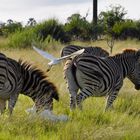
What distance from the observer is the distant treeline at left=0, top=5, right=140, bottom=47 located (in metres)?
32.2

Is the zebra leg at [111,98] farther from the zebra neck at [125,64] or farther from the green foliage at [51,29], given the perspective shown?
the green foliage at [51,29]

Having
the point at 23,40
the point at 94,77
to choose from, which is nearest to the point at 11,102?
the point at 94,77

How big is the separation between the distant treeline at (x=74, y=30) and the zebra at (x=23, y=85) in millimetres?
19025

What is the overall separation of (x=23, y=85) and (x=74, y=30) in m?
31.0

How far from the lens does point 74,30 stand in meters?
41.3

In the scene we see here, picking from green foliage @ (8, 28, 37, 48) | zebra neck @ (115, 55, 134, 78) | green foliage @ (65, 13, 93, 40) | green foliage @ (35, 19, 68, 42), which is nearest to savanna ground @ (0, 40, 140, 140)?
zebra neck @ (115, 55, 134, 78)

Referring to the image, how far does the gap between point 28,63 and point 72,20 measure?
31.1 meters

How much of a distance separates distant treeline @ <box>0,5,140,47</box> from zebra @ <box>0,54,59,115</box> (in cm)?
1903

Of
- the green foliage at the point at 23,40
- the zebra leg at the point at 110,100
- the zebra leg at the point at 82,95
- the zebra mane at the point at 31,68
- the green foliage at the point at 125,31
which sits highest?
the zebra mane at the point at 31,68

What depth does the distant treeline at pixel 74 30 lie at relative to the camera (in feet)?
106

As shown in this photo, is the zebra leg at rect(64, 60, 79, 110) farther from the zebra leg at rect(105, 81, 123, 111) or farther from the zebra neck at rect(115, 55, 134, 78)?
the zebra neck at rect(115, 55, 134, 78)

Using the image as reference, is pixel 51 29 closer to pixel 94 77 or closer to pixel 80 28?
pixel 80 28

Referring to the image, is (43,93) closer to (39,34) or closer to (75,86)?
(75,86)

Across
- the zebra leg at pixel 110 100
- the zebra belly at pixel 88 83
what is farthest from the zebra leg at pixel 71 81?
the zebra leg at pixel 110 100
